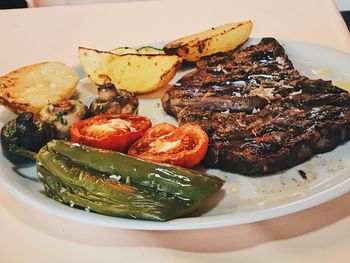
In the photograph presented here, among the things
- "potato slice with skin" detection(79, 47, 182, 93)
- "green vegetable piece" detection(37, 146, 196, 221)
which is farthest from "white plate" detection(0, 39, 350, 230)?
"potato slice with skin" detection(79, 47, 182, 93)

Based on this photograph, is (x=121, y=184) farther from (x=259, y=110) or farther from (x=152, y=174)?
(x=259, y=110)

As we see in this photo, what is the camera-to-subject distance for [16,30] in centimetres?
286

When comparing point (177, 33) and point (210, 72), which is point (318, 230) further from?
point (177, 33)

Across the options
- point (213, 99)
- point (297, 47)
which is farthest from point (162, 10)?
point (213, 99)

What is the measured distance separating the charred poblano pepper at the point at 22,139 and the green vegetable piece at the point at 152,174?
0.64 feet

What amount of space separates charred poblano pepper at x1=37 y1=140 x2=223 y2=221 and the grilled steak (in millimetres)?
195

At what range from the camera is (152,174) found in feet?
4.40

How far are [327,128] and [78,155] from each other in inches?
30.1

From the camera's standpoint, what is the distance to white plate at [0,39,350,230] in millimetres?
1260

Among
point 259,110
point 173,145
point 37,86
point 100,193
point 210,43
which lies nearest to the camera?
point 100,193

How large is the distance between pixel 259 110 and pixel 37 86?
0.86 metres

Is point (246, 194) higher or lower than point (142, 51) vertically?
lower

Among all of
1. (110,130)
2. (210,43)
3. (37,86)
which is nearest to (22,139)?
(110,130)

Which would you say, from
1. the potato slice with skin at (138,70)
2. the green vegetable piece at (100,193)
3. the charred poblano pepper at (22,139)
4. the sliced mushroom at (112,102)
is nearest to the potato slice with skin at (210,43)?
the potato slice with skin at (138,70)
